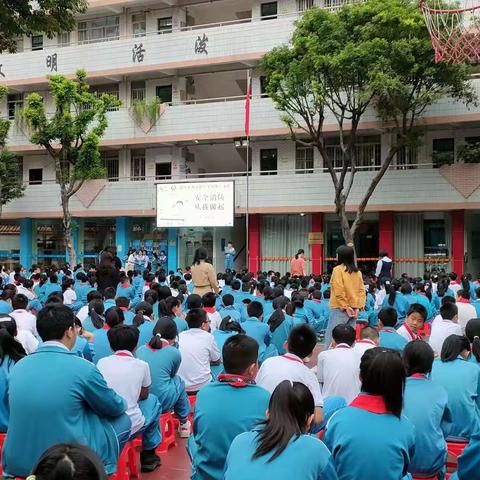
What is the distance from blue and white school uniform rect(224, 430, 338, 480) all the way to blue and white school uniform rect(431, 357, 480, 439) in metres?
1.99

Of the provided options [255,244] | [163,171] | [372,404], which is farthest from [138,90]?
[372,404]

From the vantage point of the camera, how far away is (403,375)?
9.72 ft

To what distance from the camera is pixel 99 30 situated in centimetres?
2370

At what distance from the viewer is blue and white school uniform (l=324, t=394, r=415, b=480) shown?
283 cm

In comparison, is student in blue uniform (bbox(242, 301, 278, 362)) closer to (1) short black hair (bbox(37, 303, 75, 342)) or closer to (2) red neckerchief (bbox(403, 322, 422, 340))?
(2) red neckerchief (bbox(403, 322, 422, 340))

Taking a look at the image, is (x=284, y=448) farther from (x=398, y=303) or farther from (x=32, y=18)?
(x=32, y=18)

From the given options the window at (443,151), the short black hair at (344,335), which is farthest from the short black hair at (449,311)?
the window at (443,151)

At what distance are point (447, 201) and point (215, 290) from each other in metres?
10.6

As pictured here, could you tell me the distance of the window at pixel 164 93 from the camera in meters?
22.4

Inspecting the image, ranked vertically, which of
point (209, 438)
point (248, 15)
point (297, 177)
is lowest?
point (209, 438)

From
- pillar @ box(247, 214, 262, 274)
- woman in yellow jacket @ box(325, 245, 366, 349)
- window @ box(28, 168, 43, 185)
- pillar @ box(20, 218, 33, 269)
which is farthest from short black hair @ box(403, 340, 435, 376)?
window @ box(28, 168, 43, 185)

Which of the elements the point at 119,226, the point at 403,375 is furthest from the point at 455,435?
the point at 119,226

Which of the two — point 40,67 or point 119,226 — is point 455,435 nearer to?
point 119,226

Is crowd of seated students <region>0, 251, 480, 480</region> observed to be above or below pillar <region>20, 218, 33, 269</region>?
below
